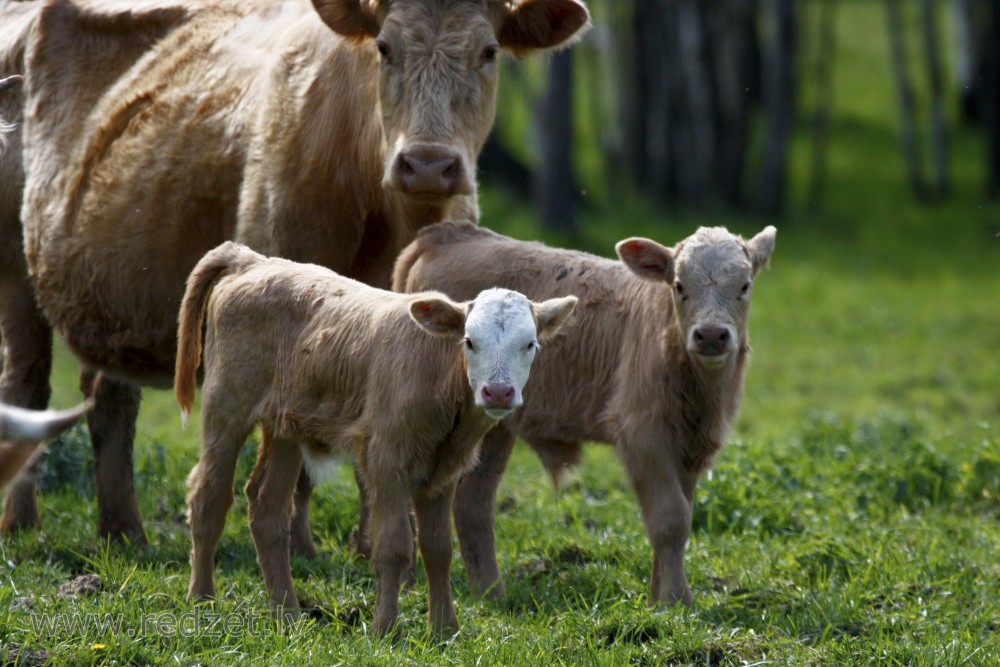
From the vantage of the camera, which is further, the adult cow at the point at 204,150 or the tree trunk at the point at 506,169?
the tree trunk at the point at 506,169

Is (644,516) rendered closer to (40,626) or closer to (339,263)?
(339,263)

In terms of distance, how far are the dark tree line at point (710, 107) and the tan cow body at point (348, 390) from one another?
54.8 feet

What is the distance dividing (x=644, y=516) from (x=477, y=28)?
2.31 meters

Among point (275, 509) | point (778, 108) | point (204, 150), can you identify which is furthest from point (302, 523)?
point (778, 108)

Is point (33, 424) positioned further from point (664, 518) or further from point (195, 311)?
point (664, 518)

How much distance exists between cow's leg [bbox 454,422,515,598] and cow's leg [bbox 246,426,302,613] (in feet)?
3.03

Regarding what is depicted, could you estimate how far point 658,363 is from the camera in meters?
6.11

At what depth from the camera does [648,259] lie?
6.09 metres

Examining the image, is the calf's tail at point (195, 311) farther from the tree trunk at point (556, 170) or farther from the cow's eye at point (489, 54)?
the tree trunk at point (556, 170)

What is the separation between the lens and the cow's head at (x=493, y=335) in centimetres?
484

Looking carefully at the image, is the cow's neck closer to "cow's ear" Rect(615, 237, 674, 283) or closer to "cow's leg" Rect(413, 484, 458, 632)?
"cow's ear" Rect(615, 237, 674, 283)

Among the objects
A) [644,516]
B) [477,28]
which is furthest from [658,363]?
[477,28]

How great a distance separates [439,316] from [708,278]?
1356 millimetres

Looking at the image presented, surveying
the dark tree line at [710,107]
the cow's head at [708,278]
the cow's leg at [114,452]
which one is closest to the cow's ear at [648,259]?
the cow's head at [708,278]
